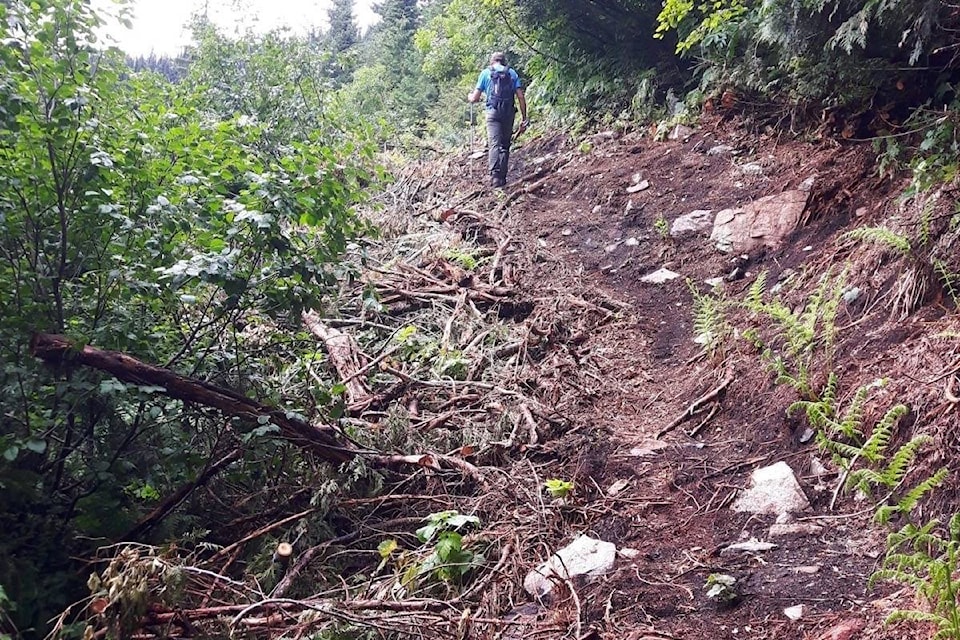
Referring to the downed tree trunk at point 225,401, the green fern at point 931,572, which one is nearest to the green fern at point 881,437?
the green fern at point 931,572

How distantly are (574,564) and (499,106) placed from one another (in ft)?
24.1

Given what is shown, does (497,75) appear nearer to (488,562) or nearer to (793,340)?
(793,340)

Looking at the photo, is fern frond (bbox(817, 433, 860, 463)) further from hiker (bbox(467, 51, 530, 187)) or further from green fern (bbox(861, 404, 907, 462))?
hiker (bbox(467, 51, 530, 187))

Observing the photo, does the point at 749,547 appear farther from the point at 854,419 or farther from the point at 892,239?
the point at 892,239

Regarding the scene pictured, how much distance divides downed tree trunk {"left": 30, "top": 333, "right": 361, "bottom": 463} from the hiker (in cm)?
623

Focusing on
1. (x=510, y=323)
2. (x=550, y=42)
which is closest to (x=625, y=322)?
(x=510, y=323)

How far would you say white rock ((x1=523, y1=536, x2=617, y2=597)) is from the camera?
2941 millimetres

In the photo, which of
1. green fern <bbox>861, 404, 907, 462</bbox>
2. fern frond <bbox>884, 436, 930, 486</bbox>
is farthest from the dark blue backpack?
fern frond <bbox>884, 436, 930, 486</bbox>

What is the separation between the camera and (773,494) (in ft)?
10.5

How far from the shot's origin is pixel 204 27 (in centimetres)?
1104

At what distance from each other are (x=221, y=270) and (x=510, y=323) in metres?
3.15

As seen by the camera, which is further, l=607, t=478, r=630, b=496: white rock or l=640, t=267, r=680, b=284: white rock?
l=640, t=267, r=680, b=284: white rock

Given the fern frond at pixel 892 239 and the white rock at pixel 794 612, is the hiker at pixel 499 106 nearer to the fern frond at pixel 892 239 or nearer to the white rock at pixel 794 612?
the fern frond at pixel 892 239

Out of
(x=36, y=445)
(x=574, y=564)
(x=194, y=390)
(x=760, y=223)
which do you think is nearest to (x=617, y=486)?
(x=574, y=564)
